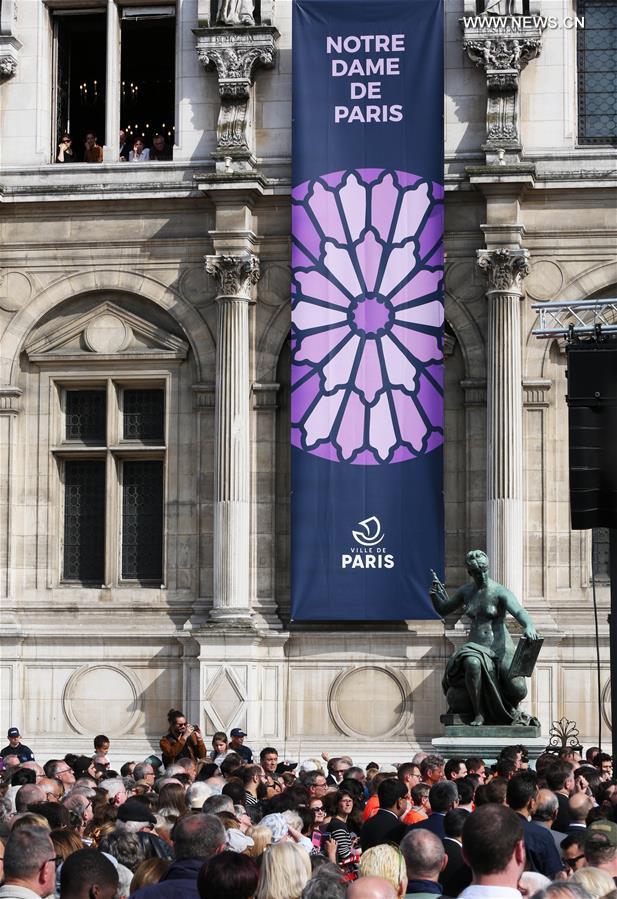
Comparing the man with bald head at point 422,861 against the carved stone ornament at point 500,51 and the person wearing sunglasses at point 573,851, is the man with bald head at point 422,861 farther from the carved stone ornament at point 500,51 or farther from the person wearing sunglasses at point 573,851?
the carved stone ornament at point 500,51

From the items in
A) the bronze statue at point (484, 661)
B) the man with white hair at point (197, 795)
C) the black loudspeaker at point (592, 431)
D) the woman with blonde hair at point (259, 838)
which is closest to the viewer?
the woman with blonde hair at point (259, 838)

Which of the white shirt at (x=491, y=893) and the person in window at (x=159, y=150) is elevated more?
the person in window at (x=159, y=150)

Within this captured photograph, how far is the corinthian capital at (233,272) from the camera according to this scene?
2927cm

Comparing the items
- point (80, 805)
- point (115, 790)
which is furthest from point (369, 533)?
point (80, 805)

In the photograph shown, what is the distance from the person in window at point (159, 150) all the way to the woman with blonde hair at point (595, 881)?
75.7 ft

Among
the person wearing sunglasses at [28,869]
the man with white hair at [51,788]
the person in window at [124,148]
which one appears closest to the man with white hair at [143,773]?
the man with white hair at [51,788]

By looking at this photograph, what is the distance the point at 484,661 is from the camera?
21.6m

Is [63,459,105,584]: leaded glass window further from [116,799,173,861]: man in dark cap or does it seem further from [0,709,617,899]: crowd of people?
[116,799,173,861]: man in dark cap

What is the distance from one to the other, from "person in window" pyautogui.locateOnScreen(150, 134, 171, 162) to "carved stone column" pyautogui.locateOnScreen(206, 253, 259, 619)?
2.30m

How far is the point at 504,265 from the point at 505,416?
223 cm

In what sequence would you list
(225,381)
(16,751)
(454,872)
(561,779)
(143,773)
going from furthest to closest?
1. (225,381)
2. (16,751)
3. (143,773)
4. (561,779)
5. (454,872)

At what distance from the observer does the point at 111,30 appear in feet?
101

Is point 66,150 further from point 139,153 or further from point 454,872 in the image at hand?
point 454,872

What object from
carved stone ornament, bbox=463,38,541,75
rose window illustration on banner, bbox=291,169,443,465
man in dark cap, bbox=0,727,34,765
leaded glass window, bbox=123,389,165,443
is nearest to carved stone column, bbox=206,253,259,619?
rose window illustration on banner, bbox=291,169,443,465
